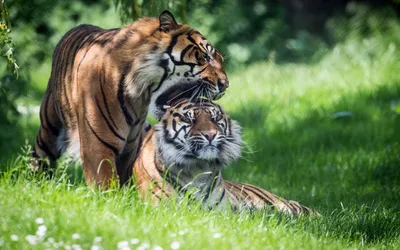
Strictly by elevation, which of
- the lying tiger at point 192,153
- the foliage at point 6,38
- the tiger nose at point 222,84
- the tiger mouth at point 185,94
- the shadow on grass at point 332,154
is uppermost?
the foliage at point 6,38

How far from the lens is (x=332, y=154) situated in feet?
27.1

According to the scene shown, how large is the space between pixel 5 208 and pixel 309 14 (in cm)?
1197

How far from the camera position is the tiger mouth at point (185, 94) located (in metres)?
5.07

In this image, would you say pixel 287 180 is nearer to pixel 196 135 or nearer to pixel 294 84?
pixel 196 135

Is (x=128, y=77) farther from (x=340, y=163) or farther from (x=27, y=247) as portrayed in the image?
(x=340, y=163)

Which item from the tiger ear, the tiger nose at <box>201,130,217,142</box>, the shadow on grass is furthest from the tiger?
the shadow on grass

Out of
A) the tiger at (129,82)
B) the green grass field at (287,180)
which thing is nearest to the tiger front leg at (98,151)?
the tiger at (129,82)

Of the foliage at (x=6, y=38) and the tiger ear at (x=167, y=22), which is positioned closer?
the foliage at (x=6, y=38)

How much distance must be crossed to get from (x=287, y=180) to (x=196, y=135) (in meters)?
2.78

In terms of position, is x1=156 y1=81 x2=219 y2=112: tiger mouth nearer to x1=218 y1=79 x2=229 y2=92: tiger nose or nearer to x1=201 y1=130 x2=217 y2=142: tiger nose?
x1=218 y1=79 x2=229 y2=92: tiger nose

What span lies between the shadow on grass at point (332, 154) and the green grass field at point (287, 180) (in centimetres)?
1

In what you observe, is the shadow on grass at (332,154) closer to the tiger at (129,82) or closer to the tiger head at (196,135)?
the tiger head at (196,135)

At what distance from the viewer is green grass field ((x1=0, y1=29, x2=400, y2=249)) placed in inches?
160

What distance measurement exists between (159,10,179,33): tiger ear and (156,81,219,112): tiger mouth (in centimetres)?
38
